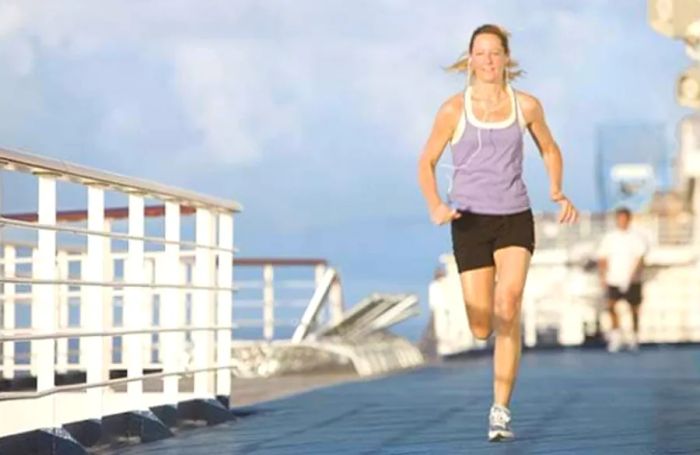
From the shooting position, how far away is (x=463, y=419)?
8.22 metres

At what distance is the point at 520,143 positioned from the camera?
6.88 metres

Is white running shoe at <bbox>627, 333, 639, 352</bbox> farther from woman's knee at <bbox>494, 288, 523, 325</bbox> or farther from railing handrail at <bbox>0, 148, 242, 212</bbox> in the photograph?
woman's knee at <bbox>494, 288, 523, 325</bbox>

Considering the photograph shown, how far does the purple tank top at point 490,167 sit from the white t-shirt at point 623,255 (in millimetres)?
11829

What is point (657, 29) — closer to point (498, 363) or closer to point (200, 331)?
point (200, 331)

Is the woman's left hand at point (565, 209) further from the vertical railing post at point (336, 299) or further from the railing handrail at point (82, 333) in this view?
the vertical railing post at point (336, 299)

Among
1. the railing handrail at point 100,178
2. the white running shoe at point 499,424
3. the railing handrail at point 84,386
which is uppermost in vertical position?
the railing handrail at point 100,178

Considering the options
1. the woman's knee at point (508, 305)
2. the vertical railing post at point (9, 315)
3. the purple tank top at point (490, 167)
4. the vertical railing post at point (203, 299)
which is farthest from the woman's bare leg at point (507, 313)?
the vertical railing post at point (9, 315)

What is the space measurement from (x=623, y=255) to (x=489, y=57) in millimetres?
12035

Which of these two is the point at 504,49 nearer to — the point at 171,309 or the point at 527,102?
the point at 527,102

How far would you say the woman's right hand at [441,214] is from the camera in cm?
663

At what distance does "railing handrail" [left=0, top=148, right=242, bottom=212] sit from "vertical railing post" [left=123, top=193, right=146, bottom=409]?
10 cm

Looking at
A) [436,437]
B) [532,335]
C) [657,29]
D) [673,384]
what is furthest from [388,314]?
[436,437]

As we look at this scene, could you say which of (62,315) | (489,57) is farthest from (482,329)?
(62,315)

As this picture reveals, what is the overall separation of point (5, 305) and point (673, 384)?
405 cm
